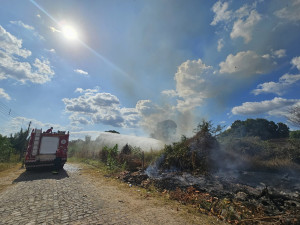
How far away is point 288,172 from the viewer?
31.9 feet

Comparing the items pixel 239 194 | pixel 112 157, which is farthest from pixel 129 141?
pixel 239 194

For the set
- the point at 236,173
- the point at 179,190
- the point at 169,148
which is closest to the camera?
the point at 179,190

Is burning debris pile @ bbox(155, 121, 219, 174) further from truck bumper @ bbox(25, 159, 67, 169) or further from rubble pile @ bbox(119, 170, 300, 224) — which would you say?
truck bumper @ bbox(25, 159, 67, 169)

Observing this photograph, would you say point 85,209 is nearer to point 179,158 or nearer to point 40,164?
point 179,158

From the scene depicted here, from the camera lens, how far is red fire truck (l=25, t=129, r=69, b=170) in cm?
1177

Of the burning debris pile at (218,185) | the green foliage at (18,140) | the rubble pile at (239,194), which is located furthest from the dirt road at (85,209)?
the green foliage at (18,140)

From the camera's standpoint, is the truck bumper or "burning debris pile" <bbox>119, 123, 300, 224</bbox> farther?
the truck bumper

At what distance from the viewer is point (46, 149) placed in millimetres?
12406

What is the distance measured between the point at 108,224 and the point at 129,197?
2.84 metres

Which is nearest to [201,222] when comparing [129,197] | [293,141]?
[129,197]

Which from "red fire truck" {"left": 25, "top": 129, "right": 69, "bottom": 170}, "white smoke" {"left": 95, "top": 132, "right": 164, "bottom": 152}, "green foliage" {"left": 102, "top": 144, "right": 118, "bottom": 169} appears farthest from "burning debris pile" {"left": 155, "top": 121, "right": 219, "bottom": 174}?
"red fire truck" {"left": 25, "top": 129, "right": 69, "bottom": 170}

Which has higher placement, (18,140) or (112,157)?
(18,140)

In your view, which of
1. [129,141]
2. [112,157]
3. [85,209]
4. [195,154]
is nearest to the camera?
[85,209]

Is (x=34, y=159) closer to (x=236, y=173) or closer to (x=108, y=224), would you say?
(x=108, y=224)
